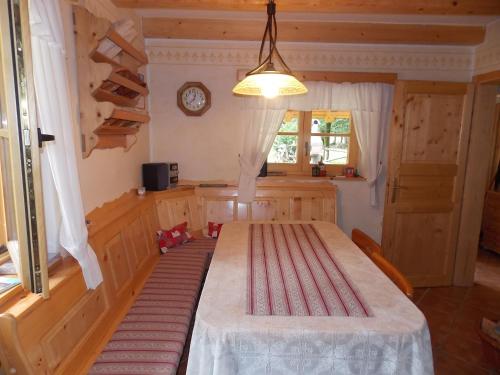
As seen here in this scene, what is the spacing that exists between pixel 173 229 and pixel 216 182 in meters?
0.72

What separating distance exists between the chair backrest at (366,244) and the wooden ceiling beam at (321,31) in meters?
1.88

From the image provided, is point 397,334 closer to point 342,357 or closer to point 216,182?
point 342,357

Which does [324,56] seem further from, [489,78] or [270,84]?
[270,84]

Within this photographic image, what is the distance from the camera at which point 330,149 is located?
3574mm

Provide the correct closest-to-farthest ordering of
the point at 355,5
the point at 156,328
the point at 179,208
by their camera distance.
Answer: the point at 156,328 < the point at 355,5 < the point at 179,208

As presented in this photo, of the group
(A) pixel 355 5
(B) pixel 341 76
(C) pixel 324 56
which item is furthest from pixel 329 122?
(A) pixel 355 5

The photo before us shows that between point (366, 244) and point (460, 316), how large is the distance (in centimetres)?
145

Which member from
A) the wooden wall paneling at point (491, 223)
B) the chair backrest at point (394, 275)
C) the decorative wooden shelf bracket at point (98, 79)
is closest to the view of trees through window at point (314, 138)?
the decorative wooden shelf bracket at point (98, 79)

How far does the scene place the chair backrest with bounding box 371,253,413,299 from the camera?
59.2 inches

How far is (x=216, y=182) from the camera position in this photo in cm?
342

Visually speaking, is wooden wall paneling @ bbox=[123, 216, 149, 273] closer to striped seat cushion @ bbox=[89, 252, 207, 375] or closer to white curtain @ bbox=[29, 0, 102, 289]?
striped seat cushion @ bbox=[89, 252, 207, 375]

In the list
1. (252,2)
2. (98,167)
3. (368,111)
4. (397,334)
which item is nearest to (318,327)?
(397,334)

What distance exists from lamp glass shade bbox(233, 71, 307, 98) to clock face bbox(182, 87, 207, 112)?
1403mm

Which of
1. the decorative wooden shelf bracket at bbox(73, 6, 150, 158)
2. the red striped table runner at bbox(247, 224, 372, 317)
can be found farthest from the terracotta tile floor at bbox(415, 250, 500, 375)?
the decorative wooden shelf bracket at bbox(73, 6, 150, 158)
